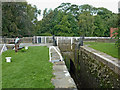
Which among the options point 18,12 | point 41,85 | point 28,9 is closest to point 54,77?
point 41,85

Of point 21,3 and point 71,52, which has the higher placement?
point 21,3

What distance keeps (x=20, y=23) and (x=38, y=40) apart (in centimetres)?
796

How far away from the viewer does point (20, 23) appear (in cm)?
Result: 2384

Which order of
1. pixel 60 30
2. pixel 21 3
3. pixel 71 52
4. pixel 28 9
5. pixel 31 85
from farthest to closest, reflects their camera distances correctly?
pixel 60 30 < pixel 28 9 < pixel 21 3 < pixel 71 52 < pixel 31 85

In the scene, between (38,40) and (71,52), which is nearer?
(71,52)

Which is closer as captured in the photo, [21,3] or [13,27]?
[13,27]

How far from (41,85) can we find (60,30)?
2463 cm

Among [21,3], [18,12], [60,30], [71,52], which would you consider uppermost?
[21,3]

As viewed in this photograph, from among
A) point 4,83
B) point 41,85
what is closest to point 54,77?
point 41,85

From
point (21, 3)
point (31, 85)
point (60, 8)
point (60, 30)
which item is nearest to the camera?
point (31, 85)

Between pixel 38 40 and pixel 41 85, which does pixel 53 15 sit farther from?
pixel 41 85

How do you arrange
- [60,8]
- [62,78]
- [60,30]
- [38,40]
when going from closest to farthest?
[62,78] < [38,40] < [60,30] < [60,8]

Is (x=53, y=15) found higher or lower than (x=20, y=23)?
higher

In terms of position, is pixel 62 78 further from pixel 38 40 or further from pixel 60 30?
pixel 60 30
